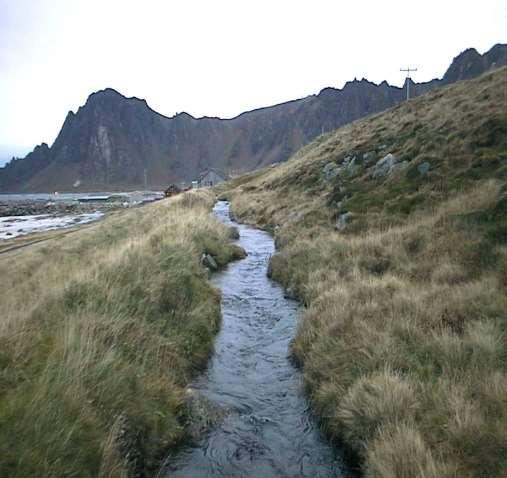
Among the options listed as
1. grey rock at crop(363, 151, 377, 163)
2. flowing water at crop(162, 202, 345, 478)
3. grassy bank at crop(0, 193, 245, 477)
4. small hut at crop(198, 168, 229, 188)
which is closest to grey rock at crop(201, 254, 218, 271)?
flowing water at crop(162, 202, 345, 478)

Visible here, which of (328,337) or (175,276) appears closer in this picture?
(328,337)

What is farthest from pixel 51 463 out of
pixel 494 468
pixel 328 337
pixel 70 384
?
pixel 328 337

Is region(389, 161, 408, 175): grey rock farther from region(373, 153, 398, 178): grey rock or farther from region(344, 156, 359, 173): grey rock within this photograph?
region(344, 156, 359, 173): grey rock

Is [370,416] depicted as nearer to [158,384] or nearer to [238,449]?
[238,449]

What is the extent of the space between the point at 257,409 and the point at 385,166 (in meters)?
17.8

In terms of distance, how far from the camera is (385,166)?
21969 mm

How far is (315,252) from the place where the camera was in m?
14.8

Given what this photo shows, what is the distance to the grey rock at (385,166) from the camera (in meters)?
21.5

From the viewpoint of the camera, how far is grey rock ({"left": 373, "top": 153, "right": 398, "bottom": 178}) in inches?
846

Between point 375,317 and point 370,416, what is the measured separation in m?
2.95

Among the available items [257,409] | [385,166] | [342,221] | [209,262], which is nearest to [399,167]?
[385,166]

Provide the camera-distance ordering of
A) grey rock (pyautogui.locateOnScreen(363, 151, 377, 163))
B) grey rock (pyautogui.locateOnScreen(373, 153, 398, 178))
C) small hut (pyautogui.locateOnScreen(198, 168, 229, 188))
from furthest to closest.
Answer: small hut (pyautogui.locateOnScreen(198, 168, 229, 188))
grey rock (pyautogui.locateOnScreen(363, 151, 377, 163))
grey rock (pyautogui.locateOnScreen(373, 153, 398, 178))

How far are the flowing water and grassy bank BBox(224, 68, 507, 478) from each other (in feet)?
1.27

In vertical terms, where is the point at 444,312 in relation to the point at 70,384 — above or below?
below
